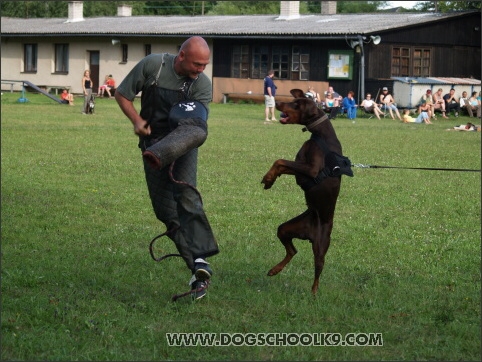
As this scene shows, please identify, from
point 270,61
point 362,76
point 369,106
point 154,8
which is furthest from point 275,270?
point 154,8

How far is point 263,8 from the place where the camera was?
88.5 m

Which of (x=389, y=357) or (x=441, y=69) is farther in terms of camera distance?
(x=441, y=69)

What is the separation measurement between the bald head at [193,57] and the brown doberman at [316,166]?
703mm

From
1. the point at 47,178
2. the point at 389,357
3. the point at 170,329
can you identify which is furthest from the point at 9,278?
the point at 47,178

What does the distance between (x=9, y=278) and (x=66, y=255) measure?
1.15 meters

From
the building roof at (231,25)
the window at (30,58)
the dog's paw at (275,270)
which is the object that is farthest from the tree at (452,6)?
the dog's paw at (275,270)

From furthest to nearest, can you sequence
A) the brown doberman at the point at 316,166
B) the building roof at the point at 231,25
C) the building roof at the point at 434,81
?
the building roof at the point at 231,25
the building roof at the point at 434,81
the brown doberman at the point at 316,166

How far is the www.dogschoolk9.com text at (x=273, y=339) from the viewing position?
598 centimetres

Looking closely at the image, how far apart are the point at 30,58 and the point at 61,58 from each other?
9.54 ft

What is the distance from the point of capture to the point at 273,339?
607 cm

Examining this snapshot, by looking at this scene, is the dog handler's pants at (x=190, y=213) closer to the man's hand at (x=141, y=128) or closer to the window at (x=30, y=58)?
the man's hand at (x=141, y=128)

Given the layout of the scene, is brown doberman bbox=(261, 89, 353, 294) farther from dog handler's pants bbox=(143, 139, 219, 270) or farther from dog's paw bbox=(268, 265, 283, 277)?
dog handler's pants bbox=(143, 139, 219, 270)

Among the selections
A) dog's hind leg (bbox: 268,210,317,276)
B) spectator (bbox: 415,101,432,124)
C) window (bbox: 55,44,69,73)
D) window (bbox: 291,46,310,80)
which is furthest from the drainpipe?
dog's hind leg (bbox: 268,210,317,276)

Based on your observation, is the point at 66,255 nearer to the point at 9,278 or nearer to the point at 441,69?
the point at 9,278
